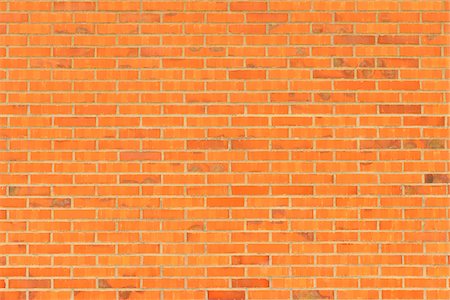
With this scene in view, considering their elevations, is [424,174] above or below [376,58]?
below

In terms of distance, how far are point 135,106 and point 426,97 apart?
1.23 metres

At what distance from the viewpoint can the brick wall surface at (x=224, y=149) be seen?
7.19 ft

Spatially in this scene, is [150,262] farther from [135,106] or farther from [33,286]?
[135,106]

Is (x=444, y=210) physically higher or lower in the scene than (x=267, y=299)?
higher

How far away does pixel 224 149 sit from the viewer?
7.25 feet

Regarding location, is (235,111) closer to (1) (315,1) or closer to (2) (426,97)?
(1) (315,1)

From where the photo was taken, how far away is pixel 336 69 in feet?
7.30

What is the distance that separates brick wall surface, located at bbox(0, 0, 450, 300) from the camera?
2191 mm

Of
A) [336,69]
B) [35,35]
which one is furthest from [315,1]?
[35,35]

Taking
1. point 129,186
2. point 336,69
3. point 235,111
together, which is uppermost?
point 336,69

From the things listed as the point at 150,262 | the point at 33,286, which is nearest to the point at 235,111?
the point at 150,262

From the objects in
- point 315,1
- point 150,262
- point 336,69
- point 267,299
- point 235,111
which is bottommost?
point 267,299

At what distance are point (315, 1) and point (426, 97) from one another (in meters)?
0.62

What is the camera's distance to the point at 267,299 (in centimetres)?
219
